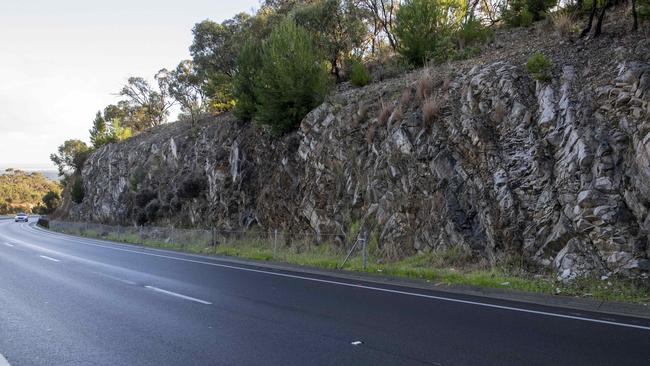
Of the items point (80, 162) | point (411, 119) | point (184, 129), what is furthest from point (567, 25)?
point (80, 162)

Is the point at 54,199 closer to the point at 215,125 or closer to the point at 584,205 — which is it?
the point at 215,125

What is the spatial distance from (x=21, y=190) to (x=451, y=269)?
16008 cm

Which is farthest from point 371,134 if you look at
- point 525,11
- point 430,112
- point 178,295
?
point 178,295

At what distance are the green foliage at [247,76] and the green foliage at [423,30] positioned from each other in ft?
28.4

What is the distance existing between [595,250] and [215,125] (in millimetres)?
29139

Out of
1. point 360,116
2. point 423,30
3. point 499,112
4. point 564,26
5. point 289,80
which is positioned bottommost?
point 499,112

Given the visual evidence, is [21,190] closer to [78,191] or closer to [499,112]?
[78,191]

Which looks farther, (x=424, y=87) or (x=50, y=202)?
(x=50, y=202)

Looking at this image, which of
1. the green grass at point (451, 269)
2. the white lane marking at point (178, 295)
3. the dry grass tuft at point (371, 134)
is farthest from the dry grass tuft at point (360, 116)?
the white lane marking at point (178, 295)

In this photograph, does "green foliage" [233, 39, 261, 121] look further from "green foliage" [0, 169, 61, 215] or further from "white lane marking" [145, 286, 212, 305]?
"green foliage" [0, 169, 61, 215]

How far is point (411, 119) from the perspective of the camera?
1881cm

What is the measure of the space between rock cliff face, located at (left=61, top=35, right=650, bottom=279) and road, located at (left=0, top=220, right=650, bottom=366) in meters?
3.51

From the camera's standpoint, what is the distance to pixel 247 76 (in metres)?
29.6

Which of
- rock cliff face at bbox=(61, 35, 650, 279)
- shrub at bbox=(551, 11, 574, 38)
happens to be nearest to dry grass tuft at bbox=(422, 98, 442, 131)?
rock cliff face at bbox=(61, 35, 650, 279)
